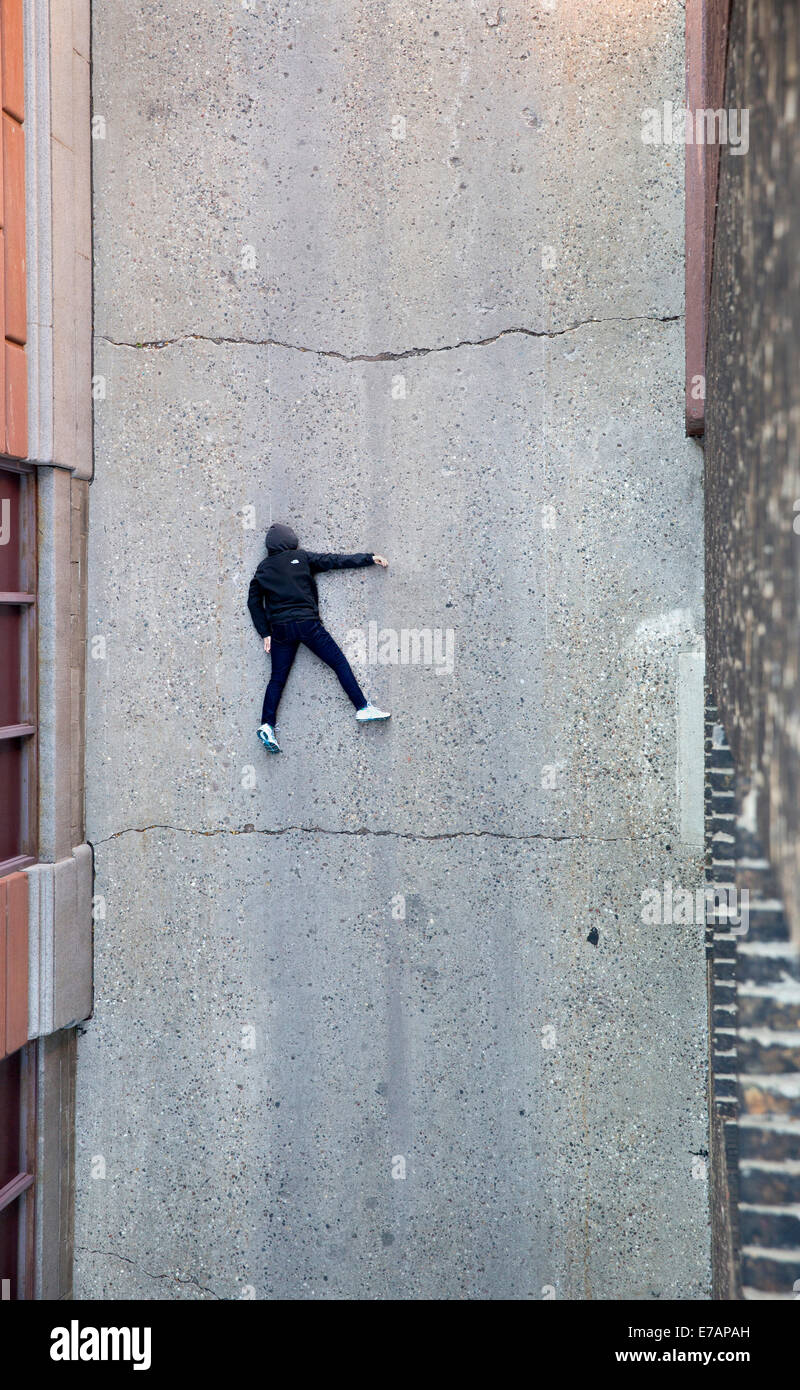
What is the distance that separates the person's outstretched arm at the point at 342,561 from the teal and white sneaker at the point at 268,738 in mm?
1094

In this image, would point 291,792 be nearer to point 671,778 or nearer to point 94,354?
point 671,778

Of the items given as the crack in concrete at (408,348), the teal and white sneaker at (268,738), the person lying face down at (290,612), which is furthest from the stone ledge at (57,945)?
the crack in concrete at (408,348)

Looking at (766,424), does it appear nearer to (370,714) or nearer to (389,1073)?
(370,714)

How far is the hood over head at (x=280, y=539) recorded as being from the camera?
5172 millimetres

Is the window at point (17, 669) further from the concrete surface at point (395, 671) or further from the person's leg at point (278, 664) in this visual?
the person's leg at point (278, 664)

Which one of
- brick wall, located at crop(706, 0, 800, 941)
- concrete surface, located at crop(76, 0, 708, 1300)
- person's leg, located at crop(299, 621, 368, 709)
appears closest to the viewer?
brick wall, located at crop(706, 0, 800, 941)

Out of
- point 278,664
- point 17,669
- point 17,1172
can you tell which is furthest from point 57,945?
point 278,664

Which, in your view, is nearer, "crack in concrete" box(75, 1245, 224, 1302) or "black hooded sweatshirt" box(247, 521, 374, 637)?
"black hooded sweatshirt" box(247, 521, 374, 637)

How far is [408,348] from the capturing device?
5270 millimetres

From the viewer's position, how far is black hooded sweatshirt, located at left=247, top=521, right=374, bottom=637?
17.1ft

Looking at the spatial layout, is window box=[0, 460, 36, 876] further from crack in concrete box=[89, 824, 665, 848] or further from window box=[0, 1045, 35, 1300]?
window box=[0, 1045, 35, 1300]

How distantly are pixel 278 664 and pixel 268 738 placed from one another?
1.60 ft

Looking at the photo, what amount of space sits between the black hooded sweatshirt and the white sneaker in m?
0.69

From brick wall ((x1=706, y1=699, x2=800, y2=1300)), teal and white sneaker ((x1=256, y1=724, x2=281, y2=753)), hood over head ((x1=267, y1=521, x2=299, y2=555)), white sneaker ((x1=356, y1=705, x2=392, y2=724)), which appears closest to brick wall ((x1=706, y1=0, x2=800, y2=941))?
brick wall ((x1=706, y1=699, x2=800, y2=1300))
